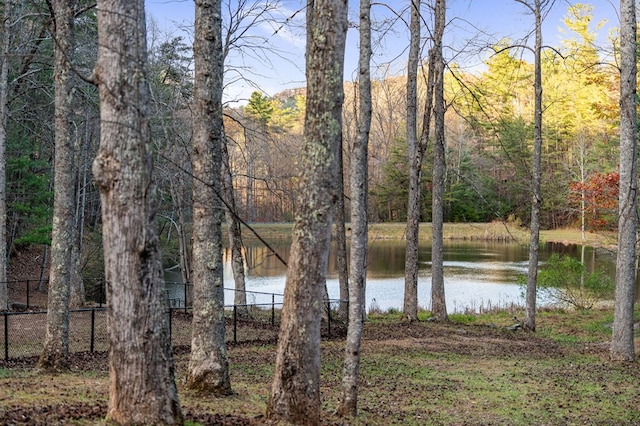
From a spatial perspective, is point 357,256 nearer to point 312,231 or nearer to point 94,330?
point 312,231

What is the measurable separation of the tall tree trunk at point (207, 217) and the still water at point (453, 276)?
7934 mm

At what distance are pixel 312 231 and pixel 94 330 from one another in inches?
362

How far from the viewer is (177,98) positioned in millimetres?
18234

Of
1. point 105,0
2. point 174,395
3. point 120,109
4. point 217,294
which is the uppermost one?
point 105,0

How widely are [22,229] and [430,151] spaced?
32.2m

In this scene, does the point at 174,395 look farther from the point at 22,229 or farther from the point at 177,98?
the point at 22,229

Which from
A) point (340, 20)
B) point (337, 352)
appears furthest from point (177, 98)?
point (340, 20)

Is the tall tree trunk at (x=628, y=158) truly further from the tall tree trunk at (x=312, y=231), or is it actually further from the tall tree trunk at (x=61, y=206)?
the tall tree trunk at (x=61, y=206)

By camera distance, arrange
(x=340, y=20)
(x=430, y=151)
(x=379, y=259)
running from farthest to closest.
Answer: (x=430, y=151)
(x=379, y=259)
(x=340, y=20)

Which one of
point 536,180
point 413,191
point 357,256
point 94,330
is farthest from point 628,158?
point 94,330

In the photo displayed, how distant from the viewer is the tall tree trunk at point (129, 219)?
4.52m

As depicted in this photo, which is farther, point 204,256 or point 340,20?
point 204,256

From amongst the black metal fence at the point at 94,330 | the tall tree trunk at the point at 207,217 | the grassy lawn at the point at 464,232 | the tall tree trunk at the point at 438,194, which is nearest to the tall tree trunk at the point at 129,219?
the tall tree trunk at the point at 207,217

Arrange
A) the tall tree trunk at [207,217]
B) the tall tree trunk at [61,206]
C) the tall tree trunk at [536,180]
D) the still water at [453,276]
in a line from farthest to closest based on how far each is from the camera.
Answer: the still water at [453,276], the tall tree trunk at [536,180], the tall tree trunk at [61,206], the tall tree trunk at [207,217]
